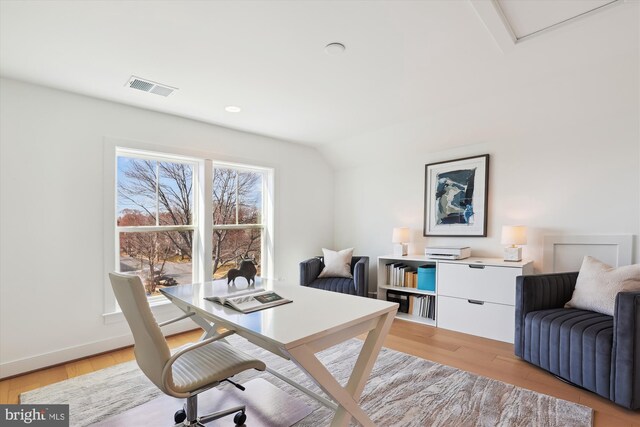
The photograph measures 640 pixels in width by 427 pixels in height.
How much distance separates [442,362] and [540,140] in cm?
253

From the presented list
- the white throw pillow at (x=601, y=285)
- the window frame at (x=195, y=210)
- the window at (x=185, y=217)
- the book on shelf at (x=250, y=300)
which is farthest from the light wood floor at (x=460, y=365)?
the book on shelf at (x=250, y=300)

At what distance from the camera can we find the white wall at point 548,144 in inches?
101

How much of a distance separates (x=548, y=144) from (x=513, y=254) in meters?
1.22

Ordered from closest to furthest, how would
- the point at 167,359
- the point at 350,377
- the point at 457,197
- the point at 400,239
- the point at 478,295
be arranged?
the point at 167,359, the point at 350,377, the point at 478,295, the point at 457,197, the point at 400,239

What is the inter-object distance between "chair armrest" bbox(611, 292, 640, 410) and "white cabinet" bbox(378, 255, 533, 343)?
1.06 meters

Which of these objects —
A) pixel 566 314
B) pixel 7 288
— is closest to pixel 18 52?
pixel 7 288

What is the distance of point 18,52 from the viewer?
2.18 m

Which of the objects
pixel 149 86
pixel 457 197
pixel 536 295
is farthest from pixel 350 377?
pixel 457 197

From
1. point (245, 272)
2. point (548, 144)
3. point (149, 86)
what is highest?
point (149, 86)

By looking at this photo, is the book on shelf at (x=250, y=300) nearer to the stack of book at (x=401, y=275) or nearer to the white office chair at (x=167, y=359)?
the white office chair at (x=167, y=359)

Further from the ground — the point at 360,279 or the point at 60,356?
the point at 360,279

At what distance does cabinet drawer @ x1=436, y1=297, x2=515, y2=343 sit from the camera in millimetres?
3199

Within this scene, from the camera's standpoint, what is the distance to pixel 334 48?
2.15 m

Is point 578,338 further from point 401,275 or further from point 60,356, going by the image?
point 60,356
